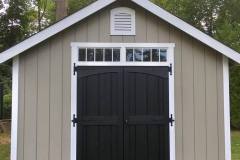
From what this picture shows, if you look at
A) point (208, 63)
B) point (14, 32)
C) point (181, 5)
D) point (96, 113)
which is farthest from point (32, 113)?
point (181, 5)

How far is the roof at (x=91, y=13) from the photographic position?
7000 millimetres

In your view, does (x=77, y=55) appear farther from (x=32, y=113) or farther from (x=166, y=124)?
(x=166, y=124)

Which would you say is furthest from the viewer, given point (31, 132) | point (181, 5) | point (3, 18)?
point (181, 5)

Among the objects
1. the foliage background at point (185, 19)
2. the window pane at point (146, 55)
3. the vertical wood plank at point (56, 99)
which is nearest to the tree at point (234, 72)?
the foliage background at point (185, 19)

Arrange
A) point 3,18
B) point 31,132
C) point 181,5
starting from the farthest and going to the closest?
point 181,5 → point 3,18 → point 31,132

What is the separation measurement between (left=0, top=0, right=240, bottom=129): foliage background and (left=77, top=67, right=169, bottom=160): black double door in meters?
8.63

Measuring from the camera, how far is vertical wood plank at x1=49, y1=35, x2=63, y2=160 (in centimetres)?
719

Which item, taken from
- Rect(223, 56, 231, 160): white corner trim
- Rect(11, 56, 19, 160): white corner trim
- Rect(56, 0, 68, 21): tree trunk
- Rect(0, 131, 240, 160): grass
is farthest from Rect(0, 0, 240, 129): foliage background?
Rect(11, 56, 19, 160): white corner trim

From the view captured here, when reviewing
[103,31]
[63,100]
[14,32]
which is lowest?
[63,100]

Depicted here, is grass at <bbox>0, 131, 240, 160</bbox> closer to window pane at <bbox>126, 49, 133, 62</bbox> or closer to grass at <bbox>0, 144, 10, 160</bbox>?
grass at <bbox>0, 144, 10, 160</bbox>

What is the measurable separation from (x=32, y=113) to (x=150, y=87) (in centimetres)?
238

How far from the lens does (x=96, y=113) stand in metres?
7.26

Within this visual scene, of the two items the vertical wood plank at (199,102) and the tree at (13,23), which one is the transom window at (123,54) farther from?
the tree at (13,23)

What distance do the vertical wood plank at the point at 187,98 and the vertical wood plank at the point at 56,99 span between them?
2.46 metres
